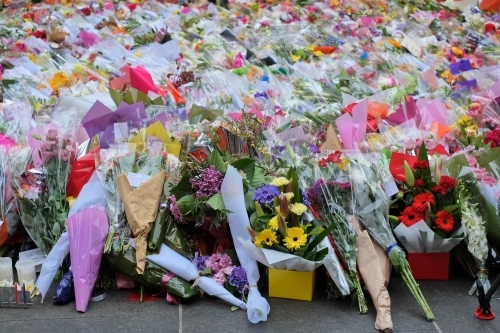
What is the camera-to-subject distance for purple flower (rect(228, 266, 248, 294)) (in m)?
3.92

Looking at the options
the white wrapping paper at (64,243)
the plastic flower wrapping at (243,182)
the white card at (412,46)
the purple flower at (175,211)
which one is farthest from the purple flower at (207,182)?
the white card at (412,46)

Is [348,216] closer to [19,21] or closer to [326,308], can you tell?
[326,308]

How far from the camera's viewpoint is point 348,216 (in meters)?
4.08

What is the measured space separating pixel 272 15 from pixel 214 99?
4576 mm

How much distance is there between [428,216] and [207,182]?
1.23 meters

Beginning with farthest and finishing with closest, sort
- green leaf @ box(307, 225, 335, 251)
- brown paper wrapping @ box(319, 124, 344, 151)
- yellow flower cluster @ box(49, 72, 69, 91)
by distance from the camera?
yellow flower cluster @ box(49, 72, 69, 91) → brown paper wrapping @ box(319, 124, 344, 151) → green leaf @ box(307, 225, 335, 251)

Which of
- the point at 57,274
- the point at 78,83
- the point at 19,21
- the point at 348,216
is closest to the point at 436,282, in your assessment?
the point at 348,216

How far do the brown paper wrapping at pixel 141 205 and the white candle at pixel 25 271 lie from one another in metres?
0.60

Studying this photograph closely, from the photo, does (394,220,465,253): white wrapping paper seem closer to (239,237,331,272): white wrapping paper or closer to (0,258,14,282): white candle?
(239,237,331,272): white wrapping paper

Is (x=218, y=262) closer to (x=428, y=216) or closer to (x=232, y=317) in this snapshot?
(x=232, y=317)

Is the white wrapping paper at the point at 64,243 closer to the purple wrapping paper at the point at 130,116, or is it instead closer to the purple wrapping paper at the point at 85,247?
the purple wrapping paper at the point at 85,247

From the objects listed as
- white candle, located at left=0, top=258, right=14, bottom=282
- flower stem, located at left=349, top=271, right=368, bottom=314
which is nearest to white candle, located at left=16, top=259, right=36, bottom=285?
white candle, located at left=0, top=258, right=14, bottom=282

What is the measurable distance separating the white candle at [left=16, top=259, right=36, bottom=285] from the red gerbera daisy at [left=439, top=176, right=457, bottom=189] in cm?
231

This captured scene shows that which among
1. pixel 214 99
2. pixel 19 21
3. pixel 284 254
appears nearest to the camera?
pixel 284 254
